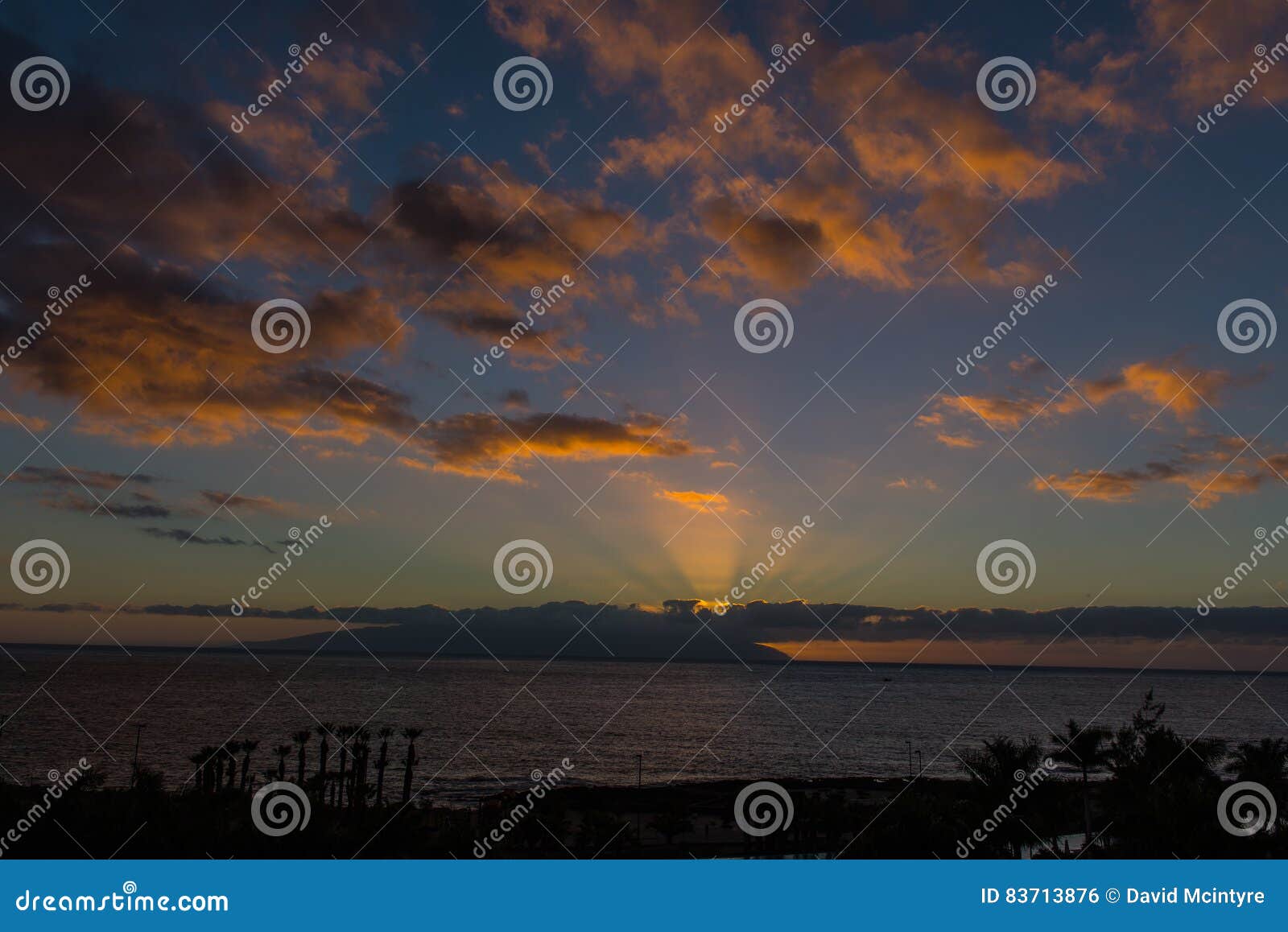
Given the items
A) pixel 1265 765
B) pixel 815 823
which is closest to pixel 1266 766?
pixel 1265 765

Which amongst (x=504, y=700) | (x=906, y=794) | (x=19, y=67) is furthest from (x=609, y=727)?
(x=19, y=67)

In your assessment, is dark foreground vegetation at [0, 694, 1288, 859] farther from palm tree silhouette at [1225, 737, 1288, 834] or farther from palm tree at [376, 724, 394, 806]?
palm tree at [376, 724, 394, 806]

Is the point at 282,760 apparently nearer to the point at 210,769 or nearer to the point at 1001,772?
the point at 210,769

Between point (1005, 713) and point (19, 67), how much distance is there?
20293 cm

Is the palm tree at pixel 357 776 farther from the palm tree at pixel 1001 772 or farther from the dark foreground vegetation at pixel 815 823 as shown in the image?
the palm tree at pixel 1001 772

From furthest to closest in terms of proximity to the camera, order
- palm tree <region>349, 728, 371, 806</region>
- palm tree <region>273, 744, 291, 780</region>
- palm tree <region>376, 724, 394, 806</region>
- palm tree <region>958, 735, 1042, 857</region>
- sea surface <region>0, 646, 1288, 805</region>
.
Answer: sea surface <region>0, 646, 1288, 805</region>, palm tree <region>273, 744, 291, 780</region>, palm tree <region>376, 724, 394, 806</region>, palm tree <region>349, 728, 371, 806</region>, palm tree <region>958, 735, 1042, 857</region>

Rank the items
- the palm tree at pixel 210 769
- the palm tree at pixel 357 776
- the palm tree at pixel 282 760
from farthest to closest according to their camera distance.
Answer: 1. the palm tree at pixel 282 760
2. the palm tree at pixel 357 776
3. the palm tree at pixel 210 769

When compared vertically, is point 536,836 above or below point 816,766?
below

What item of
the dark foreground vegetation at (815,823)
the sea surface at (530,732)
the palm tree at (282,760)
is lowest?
the dark foreground vegetation at (815,823)

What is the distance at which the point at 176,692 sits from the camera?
19438cm

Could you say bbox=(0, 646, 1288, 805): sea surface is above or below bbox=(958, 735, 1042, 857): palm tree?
above

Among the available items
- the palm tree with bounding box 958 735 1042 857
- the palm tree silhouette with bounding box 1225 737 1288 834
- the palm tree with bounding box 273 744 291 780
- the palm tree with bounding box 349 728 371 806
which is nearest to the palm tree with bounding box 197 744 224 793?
the palm tree with bounding box 273 744 291 780

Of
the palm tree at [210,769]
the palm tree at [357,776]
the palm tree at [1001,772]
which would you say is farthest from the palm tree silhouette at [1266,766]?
the palm tree at [210,769]

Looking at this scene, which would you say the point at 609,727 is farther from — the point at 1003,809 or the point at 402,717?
the point at 1003,809
